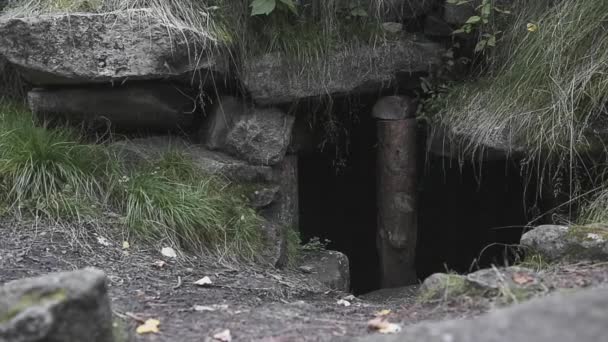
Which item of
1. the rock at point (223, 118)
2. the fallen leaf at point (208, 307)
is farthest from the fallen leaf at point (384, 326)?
the rock at point (223, 118)

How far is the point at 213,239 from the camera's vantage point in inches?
155

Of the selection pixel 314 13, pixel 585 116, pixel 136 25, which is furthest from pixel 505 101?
pixel 136 25

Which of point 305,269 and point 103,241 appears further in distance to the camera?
point 305,269

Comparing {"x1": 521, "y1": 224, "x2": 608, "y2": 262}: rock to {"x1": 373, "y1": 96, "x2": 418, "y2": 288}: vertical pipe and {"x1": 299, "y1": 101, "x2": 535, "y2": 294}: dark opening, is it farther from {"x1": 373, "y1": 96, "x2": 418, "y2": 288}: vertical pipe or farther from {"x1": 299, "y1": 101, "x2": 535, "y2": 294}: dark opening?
{"x1": 299, "y1": 101, "x2": 535, "y2": 294}: dark opening

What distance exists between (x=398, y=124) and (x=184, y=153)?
1395mm

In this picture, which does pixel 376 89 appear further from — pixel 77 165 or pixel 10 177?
pixel 10 177

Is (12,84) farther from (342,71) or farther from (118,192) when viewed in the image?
(342,71)

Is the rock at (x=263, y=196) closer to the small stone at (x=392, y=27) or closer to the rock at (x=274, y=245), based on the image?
the rock at (x=274, y=245)

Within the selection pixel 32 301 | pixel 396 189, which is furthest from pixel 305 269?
pixel 32 301

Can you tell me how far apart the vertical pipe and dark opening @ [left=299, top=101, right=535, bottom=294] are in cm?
38

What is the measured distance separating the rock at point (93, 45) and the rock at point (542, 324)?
2.69 meters

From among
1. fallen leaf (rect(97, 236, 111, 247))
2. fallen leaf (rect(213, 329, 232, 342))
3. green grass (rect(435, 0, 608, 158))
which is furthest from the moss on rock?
green grass (rect(435, 0, 608, 158))

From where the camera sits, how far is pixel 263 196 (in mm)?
4395

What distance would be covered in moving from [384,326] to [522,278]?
1.84 ft
